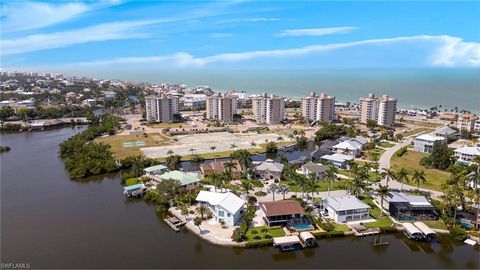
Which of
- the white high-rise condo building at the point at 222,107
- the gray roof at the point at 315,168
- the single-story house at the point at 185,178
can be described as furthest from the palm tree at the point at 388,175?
the white high-rise condo building at the point at 222,107

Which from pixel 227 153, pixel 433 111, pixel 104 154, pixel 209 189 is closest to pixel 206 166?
pixel 209 189

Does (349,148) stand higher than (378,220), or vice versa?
(349,148)

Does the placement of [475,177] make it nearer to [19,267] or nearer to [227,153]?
[227,153]

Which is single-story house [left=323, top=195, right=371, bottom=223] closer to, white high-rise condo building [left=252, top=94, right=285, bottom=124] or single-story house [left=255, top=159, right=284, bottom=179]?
single-story house [left=255, top=159, right=284, bottom=179]

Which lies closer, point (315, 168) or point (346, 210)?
point (346, 210)

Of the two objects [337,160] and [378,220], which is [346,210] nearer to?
[378,220]

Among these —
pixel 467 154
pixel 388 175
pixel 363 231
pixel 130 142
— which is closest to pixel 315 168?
pixel 388 175

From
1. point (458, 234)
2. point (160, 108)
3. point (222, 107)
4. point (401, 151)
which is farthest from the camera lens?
point (222, 107)

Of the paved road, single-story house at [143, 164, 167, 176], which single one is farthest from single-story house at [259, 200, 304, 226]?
single-story house at [143, 164, 167, 176]
